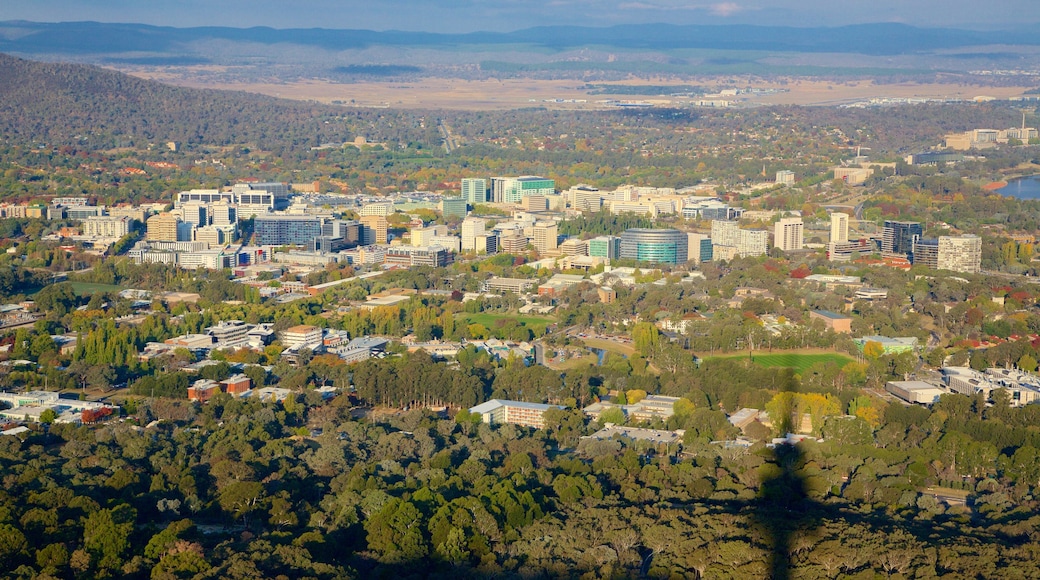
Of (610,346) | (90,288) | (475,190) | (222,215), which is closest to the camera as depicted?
(610,346)

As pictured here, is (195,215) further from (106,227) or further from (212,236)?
(106,227)

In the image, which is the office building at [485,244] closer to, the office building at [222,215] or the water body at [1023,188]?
the office building at [222,215]

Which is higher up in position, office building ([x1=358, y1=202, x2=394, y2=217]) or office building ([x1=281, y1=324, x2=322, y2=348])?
office building ([x1=358, y1=202, x2=394, y2=217])

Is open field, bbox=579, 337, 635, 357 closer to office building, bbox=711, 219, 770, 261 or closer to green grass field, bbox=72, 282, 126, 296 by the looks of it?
office building, bbox=711, 219, 770, 261

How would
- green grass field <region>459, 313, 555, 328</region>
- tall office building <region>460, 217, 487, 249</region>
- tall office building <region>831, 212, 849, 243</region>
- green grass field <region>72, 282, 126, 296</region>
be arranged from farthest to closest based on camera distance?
tall office building <region>460, 217, 487, 249</region>, tall office building <region>831, 212, 849, 243</region>, green grass field <region>72, 282, 126, 296</region>, green grass field <region>459, 313, 555, 328</region>

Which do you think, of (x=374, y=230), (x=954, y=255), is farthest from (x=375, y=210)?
(x=954, y=255)

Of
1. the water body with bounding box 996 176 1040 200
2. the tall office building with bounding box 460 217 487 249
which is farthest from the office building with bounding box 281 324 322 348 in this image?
the water body with bounding box 996 176 1040 200

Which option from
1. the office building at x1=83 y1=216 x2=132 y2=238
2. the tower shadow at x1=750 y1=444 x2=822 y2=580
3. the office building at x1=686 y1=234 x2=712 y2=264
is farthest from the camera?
the office building at x1=83 y1=216 x2=132 y2=238
